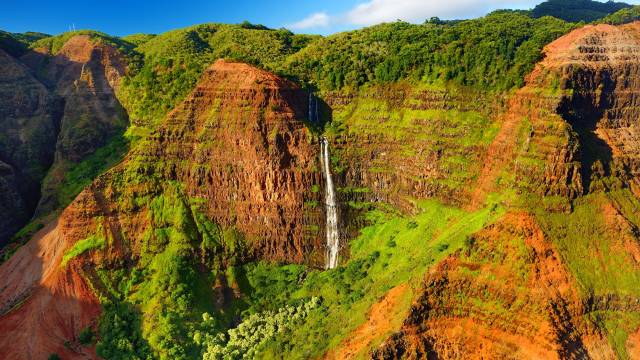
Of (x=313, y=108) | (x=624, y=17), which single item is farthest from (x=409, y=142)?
(x=624, y=17)

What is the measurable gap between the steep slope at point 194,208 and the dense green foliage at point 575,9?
302 feet

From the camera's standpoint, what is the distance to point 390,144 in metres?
71.3

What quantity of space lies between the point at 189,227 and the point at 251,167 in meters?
11.7

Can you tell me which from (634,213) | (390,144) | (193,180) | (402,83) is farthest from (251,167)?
(634,213)

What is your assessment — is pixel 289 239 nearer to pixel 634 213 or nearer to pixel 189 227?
pixel 189 227

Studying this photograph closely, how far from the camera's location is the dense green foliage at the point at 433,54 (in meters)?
66.3

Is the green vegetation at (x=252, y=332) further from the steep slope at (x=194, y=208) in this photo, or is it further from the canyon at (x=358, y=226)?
the steep slope at (x=194, y=208)

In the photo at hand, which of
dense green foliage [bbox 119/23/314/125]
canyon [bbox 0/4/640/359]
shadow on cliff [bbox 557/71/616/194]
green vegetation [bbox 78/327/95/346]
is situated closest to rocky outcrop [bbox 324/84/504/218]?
canyon [bbox 0/4/640/359]

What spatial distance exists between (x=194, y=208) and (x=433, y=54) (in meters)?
39.8

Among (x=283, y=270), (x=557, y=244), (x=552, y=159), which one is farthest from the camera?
(x=283, y=270)

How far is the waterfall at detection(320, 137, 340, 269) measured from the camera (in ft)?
232

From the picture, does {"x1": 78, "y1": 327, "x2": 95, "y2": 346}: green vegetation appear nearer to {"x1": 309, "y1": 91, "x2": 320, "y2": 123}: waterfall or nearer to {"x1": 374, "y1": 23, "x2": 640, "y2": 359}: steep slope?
{"x1": 374, "y1": 23, "x2": 640, "y2": 359}: steep slope

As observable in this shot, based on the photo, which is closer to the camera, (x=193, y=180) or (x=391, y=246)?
(x=391, y=246)

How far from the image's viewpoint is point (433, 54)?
72812 millimetres
